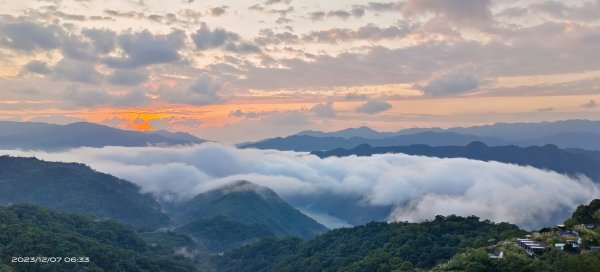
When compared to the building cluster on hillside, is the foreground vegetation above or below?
below

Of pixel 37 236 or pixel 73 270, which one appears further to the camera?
pixel 37 236

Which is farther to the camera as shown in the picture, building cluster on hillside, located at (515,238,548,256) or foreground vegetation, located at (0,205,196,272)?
foreground vegetation, located at (0,205,196,272)

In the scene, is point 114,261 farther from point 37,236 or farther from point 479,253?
point 479,253

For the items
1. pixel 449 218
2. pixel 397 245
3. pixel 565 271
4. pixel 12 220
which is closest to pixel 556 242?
pixel 565 271

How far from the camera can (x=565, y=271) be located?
7881 centimetres

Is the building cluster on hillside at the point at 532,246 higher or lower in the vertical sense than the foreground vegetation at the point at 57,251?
higher

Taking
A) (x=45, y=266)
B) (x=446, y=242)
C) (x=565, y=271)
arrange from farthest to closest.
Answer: (x=446, y=242) → (x=45, y=266) → (x=565, y=271)

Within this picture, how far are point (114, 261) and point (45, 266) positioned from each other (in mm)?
32109

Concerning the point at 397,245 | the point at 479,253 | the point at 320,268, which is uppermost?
the point at 479,253

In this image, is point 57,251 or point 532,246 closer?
point 532,246

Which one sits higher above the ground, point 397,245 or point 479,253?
point 479,253

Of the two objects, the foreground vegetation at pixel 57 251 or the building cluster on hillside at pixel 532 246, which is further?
the foreground vegetation at pixel 57 251

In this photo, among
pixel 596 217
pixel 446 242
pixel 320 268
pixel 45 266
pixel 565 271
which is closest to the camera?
pixel 565 271

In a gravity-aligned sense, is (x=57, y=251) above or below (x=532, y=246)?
below
